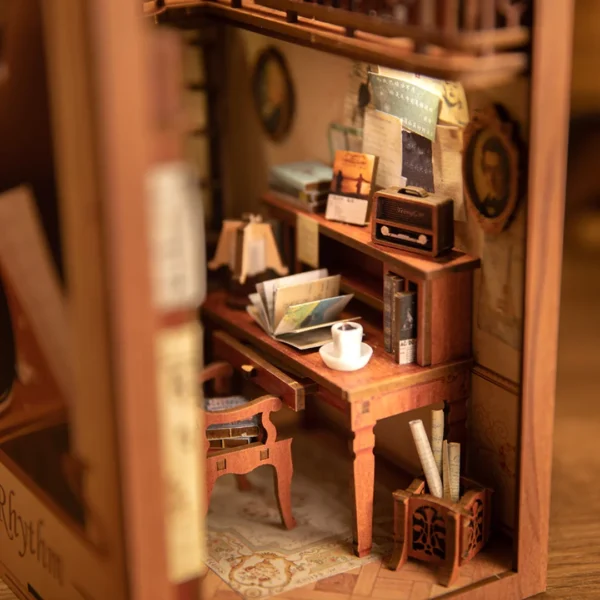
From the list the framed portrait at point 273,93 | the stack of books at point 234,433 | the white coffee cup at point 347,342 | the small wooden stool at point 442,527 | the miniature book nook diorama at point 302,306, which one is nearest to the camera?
the miniature book nook diorama at point 302,306

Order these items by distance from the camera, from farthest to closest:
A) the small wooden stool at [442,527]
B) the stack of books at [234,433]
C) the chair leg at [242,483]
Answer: the chair leg at [242,483], the stack of books at [234,433], the small wooden stool at [442,527]

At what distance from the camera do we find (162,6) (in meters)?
4.91

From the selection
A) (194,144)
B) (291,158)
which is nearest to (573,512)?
(291,158)

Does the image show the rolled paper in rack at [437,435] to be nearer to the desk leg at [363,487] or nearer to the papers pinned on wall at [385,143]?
the desk leg at [363,487]

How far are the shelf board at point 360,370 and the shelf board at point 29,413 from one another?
3.99ft

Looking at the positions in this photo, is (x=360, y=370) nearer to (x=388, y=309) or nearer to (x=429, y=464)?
(x=388, y=309)

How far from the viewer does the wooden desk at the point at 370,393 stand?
430 cm

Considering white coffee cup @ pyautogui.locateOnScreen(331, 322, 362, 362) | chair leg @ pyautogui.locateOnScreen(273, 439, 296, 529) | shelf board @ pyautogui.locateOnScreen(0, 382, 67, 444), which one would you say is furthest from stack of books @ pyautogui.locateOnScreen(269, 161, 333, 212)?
shelf board @ pyautogui.locateOnScreen(0, 382, 67, 444)

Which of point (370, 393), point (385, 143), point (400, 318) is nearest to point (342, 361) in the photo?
point (370, 393)

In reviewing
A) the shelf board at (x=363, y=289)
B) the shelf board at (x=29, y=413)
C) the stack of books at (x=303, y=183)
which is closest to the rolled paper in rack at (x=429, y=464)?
the shelf board at (x=363, y=289)

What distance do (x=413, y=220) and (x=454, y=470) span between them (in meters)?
1.02

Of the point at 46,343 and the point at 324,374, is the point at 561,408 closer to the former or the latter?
the point at 324,374

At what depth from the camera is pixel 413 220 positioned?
443cm

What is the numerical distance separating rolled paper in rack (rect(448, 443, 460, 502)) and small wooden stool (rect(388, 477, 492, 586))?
0.13 feet
